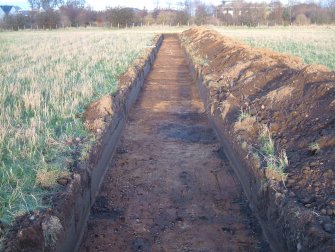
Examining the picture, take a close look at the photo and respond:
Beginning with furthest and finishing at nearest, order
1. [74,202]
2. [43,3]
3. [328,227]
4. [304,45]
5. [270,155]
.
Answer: [43,3] < [304,45] < [270,155] < [74,202] < [328,227]

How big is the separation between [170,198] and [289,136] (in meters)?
1.82

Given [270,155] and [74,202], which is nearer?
[74,202]

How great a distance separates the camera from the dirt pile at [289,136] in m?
3.28

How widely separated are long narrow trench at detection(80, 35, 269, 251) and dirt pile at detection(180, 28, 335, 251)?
1.53ft

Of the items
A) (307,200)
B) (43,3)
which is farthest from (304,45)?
(43,3)

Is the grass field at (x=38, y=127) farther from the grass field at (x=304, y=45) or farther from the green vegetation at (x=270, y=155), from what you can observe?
the grass field at (x=304, y=45)

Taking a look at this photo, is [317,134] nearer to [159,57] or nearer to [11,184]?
[11,184]

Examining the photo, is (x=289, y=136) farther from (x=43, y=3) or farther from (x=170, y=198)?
(x=43, y=3)

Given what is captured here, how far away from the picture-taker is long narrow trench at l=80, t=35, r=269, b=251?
3.96 metres

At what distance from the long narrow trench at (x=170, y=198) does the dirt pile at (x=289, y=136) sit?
47cm

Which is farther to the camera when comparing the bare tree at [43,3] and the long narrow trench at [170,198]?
the bare tree at [43,3]

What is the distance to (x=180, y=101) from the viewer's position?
9695mm

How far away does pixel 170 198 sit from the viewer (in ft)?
15.7

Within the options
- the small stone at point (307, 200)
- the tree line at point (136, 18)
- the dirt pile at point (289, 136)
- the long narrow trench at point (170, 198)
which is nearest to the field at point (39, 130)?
the long narrow trench at point (170, 198)
